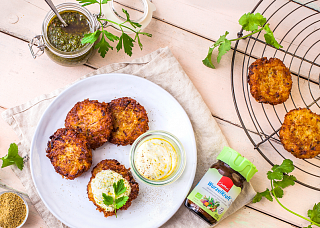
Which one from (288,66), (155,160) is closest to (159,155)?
(155,160)

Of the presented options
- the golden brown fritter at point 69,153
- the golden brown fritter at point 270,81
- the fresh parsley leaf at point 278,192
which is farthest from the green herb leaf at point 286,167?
the golden brown fritter at point 69,153

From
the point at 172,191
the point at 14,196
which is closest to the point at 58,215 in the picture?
the point at 14,196

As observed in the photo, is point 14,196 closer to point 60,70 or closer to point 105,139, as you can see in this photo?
point 105,139

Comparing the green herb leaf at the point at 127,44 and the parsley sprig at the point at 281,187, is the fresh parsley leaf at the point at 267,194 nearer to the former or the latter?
the parsley sprig at the point at 281,187

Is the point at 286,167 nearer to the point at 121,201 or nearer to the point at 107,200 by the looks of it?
the point at 121,201

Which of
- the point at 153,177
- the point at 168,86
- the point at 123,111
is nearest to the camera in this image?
the point at 153,177

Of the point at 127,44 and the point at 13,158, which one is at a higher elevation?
the point at 127,44
